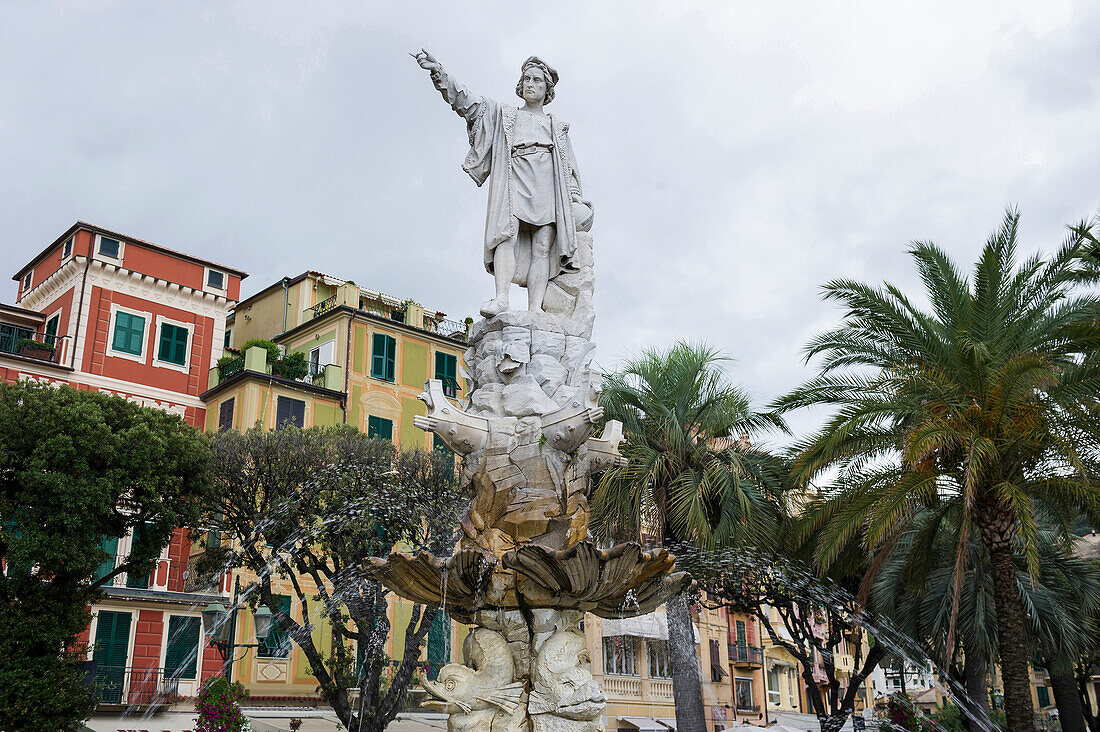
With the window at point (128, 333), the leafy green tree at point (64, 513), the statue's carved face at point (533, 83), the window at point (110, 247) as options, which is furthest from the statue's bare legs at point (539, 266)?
the window at point (110, 247)

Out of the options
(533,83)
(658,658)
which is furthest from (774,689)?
(533,83)

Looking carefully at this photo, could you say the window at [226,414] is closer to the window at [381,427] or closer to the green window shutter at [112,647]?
the window at [381,427]

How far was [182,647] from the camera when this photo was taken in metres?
26.4

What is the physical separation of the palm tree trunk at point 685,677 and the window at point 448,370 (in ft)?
59.3

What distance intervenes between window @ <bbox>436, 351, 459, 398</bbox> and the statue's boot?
86.9 feet

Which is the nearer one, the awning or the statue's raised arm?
the statue's raised arm

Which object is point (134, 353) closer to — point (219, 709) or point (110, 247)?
point (110, 247)

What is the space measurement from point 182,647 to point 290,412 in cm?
784

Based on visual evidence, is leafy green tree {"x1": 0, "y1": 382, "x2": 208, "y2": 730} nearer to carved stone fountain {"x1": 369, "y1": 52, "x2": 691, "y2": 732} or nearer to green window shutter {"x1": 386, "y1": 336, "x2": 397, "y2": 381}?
carved stone fountain {"x1": 369, "y1": 52, "x2": 691, "y2": 732}

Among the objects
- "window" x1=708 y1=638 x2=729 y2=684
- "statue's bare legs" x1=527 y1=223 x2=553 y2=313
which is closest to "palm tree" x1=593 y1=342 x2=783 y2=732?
"statue's bare legs" x1=527 y1=223 x2=553 y2=313

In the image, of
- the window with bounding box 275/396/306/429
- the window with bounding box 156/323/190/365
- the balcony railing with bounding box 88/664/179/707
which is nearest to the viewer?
the balcony railing with bounding box 88/664/179/707

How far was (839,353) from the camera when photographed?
16078 mm

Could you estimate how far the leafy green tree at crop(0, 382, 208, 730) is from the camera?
54.6ft

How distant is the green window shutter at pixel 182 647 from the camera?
84.1ft
